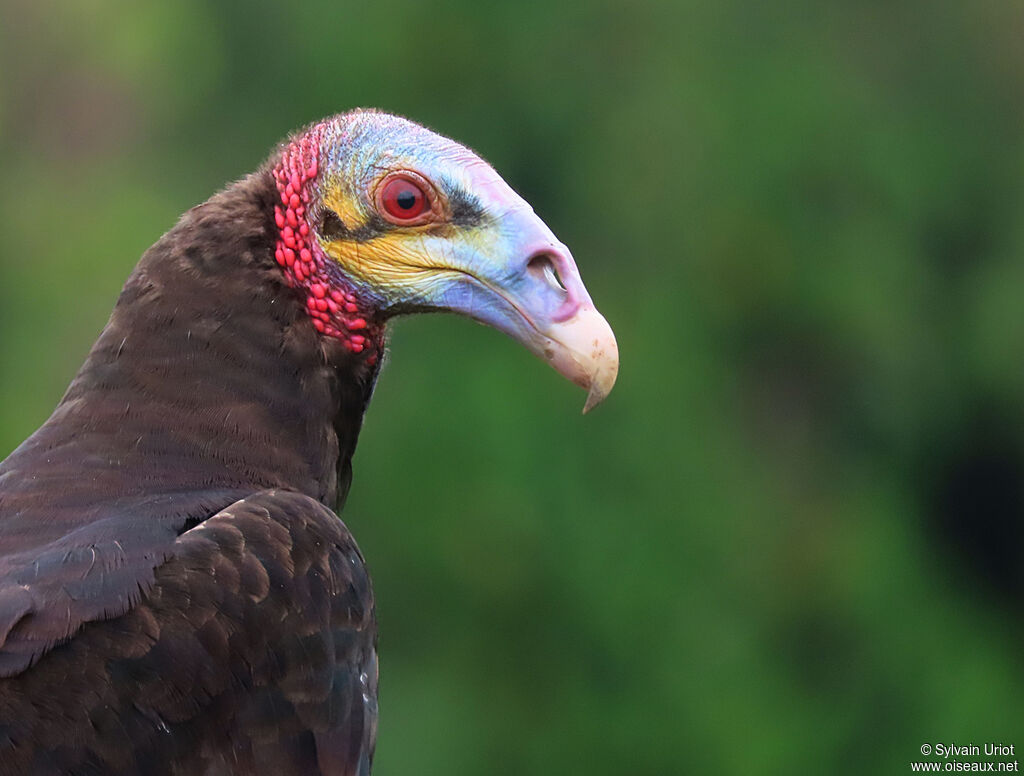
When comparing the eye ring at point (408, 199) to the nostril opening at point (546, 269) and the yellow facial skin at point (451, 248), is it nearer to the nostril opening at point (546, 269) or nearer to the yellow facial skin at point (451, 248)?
the yellow facial skin at point (451, 248)

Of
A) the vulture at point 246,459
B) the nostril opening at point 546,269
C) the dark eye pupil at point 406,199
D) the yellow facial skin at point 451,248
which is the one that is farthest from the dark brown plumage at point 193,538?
the nostril opening at point 546,269

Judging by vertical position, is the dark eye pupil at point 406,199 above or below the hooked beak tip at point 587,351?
above

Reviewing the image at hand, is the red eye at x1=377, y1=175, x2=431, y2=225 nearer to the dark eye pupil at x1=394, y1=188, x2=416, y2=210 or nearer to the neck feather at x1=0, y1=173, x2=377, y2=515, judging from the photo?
the dark eye pupil at x1=394, y1=188, x2=416, y2=210

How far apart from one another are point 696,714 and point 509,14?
12.2 ft

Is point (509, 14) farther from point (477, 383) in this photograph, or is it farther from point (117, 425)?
point (117, 425)

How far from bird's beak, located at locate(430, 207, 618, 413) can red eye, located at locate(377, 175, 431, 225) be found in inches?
6.1

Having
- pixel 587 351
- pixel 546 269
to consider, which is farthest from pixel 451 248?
pixel 587 351

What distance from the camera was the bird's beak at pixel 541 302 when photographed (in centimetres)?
261

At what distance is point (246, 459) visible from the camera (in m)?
2.61

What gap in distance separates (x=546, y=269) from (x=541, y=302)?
2.9 inches

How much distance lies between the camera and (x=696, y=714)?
23.1ft

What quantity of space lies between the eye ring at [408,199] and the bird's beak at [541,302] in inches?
5.6

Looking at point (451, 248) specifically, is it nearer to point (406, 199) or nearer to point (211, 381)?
point (406, 199)

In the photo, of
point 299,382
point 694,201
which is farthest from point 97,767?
point 694,201
